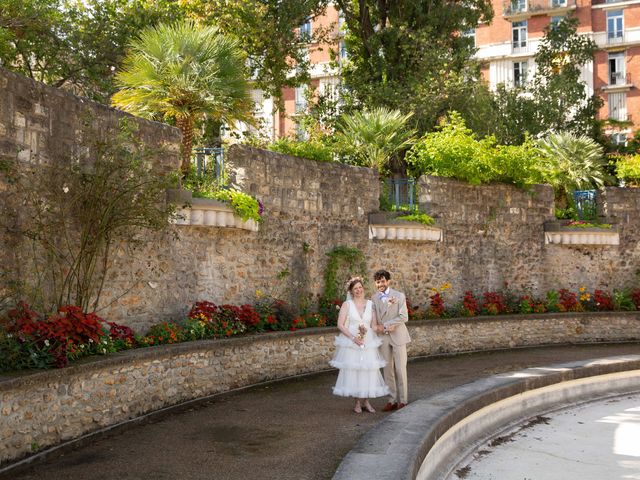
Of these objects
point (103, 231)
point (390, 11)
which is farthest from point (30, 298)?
point (390, 11)

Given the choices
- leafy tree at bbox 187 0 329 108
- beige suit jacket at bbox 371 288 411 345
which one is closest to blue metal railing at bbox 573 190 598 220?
leafy tree at bbox 187 0 329 108

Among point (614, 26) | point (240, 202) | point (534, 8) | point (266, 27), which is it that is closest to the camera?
point (240, 202)

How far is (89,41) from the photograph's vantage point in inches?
756

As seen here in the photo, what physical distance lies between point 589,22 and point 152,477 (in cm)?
3473

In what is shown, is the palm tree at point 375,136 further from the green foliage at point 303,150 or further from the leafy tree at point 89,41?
the leafy tree at point 89,41

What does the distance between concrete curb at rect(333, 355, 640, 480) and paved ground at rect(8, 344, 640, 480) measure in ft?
1.34

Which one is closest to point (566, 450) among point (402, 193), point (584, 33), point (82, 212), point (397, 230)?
point (82, 212)

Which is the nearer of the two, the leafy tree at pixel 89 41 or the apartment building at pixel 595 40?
the leafy tree at pixel 89 41

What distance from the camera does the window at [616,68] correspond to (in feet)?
114

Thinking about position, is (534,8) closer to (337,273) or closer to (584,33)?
(584,33)

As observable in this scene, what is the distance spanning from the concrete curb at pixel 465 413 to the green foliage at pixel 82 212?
3747 millimetres

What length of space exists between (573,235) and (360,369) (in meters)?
A: 10.1

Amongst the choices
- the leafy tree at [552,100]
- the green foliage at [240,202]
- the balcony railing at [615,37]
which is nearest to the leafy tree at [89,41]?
the green foliage at [240,202]

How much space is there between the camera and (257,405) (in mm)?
8547
